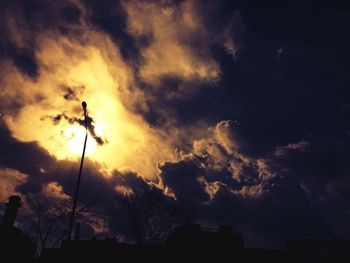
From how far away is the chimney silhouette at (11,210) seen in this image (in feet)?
133

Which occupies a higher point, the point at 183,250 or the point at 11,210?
the point at 11,210

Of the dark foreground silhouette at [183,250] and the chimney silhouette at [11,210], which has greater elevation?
the chimney silhouette at [11,210]

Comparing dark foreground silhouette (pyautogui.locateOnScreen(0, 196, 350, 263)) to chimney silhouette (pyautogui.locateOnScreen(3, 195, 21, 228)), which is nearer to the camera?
dark foreground silhouette (pyautogui.locateOnScreen(0, 196, 350, 263))

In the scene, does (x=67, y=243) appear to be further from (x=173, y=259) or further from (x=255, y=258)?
(x=255, y=258)

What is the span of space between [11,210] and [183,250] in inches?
831

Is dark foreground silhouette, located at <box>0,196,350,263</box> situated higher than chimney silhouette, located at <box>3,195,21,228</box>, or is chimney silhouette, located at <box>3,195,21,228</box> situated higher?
chimney silhouette, located at <box>3,195,21,228</box>

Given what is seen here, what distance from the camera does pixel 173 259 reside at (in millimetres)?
31891

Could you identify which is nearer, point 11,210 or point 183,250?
point 183,250

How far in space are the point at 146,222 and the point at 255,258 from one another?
23.6 metres

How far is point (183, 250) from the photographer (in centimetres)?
3328

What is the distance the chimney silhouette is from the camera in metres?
40.6

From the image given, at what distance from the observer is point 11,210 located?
41406mm

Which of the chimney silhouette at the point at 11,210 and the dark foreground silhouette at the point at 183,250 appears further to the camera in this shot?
the chimney silhouette at the point at 11,210

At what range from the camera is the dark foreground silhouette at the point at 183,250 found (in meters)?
21.0
